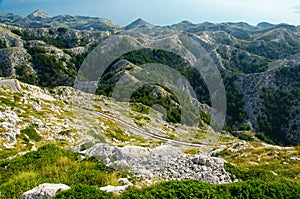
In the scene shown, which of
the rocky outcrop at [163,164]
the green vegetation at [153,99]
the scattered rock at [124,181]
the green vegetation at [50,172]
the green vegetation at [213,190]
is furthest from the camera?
the green vegetation at [153,99]

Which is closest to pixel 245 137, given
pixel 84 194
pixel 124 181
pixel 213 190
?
pixel 124 181

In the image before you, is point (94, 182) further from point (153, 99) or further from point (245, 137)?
point (245, 137)

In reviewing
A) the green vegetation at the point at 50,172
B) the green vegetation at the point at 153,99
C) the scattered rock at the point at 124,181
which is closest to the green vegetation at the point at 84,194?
the green vegetation at the point at 50,172

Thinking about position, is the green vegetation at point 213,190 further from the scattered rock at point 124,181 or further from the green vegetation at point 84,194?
the scattered rock at point 124,181

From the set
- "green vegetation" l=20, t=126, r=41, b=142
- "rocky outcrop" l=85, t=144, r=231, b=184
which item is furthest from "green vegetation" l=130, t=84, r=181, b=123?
"rocky outcrop" l=85, t=144, r=231, b=184

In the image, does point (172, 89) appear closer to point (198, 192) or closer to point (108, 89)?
point (108, 89)

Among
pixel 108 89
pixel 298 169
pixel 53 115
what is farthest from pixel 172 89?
pixel 298 169

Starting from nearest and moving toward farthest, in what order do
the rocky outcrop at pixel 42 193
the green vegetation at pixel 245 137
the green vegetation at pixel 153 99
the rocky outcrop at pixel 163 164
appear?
the rocky outcrop at pixel 42 193 < the rocky outcrop at pixel 163 164 < the green vegetation at pixel 153 99 < the green vegetation at pixel 245 137

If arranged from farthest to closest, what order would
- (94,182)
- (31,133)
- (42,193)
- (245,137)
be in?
(245,137), (31,133), (94,182), (42,193)

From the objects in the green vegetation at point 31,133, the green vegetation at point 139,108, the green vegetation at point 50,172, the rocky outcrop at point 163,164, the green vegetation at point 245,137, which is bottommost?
the green vegetation at point 245,137
